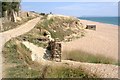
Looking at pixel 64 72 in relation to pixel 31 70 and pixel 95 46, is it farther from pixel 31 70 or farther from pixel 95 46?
pixel 95 46

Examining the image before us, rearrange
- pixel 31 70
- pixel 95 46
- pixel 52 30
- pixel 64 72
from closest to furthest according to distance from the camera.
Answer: pixel 31 70
pixel 64 72
pixel 95 46
pixel 52 30

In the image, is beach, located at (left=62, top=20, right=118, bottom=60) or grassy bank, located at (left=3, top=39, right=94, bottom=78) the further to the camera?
beach, located at (left=62, top=20, right=118, bottom=60)

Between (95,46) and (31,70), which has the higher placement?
(31,70)

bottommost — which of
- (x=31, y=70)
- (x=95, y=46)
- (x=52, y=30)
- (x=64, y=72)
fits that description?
(x=95, y=46)

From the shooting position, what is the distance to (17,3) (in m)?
48.7

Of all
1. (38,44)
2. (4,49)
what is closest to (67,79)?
(4,49)

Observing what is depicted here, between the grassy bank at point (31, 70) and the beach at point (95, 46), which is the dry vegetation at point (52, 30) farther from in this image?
the grassy bank at point (31, 70)

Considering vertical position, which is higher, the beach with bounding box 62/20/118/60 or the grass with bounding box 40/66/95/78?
the grass with bounding box 40/66/95/78

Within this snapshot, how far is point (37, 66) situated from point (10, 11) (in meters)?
31.5

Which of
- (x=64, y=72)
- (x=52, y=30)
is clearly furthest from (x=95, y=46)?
(x=64, y=72)

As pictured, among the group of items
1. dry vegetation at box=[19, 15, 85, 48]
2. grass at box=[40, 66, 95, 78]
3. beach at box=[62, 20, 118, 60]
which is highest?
grass at box=[40, 66, 95, 78]

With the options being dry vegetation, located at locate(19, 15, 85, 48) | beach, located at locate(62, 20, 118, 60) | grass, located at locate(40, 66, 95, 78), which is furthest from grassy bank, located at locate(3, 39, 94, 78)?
beach, located at locate(62, 20, 118, 60)

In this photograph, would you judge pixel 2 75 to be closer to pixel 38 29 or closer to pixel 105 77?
pixel 105 77

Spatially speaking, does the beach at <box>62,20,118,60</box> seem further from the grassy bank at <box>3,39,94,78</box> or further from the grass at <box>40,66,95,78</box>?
the grass at <box>40,66,95,78</box>
